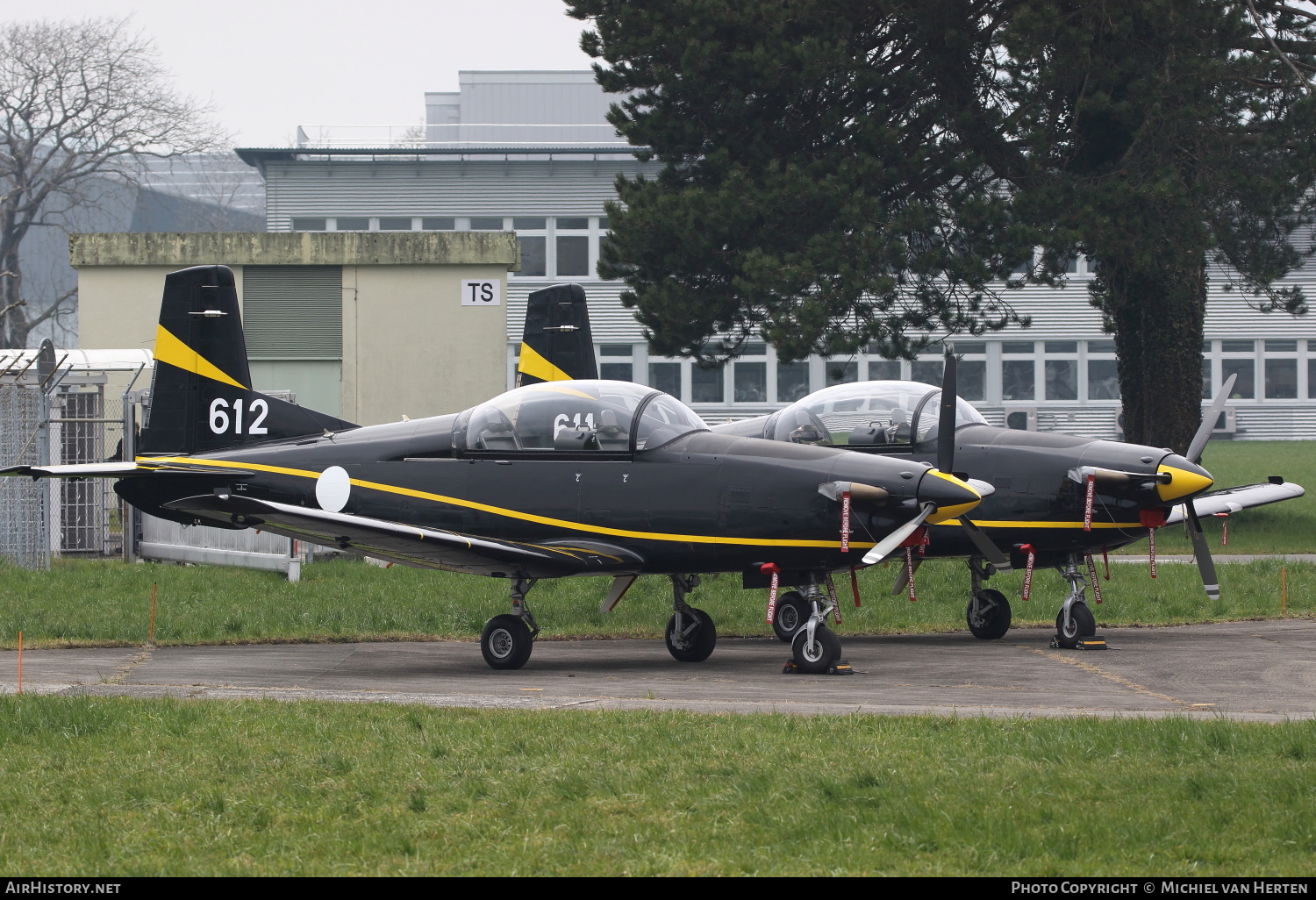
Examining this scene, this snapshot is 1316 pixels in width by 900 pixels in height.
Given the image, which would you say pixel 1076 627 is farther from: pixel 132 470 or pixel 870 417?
pixel 132 470

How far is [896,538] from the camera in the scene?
1127 centimetres

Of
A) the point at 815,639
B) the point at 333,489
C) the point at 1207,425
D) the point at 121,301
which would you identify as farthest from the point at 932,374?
the point at 815,639

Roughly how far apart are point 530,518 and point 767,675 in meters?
2.60

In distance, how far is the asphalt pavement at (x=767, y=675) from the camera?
32.7 ft

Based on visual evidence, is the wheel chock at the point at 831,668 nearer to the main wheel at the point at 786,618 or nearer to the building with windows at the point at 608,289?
the main wheel at the point at 786,618

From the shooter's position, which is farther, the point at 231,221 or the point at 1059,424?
the point at 231,221

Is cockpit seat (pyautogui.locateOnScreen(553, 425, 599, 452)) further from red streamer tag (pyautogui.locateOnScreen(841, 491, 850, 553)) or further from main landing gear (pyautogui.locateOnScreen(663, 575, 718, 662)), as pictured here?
red streamer tag (pyautogui.locateOnScreen(841, 491, 850, 553))

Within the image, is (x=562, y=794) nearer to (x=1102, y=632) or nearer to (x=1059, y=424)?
(x=1102, y=632)

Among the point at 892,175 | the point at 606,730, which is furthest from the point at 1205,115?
the point at 606,730

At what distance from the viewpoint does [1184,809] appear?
621 cm

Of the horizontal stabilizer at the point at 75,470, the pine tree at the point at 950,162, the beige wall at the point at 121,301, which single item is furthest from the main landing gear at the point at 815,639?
the beige wall at the point at 121,301

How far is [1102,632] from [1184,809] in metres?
9.31

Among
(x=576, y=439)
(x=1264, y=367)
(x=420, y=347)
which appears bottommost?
(x=576, y=439)

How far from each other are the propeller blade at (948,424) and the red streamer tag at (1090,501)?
1.94 metres
